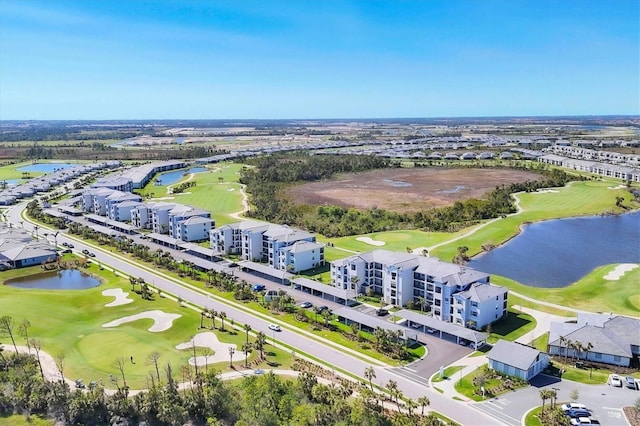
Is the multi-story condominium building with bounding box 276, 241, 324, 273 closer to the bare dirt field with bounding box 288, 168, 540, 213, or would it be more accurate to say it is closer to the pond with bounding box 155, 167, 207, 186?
the bare dirt field with bounding box 288, 168, 540, 213

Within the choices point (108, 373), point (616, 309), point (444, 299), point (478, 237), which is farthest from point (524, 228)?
point (108, 373)

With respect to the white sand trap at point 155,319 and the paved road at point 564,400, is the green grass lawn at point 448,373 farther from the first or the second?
the white sand trap at point 155,319

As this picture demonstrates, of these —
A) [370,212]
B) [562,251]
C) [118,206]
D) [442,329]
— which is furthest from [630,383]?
[118,206]

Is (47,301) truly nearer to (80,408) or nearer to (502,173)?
(80,408)

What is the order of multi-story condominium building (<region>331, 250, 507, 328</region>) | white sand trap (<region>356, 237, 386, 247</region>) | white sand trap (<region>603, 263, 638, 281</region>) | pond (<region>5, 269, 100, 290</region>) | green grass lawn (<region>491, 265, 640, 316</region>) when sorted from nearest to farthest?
multi-story condominium building (<region>331, 250, 507, 328</region>) < green grass lawn (<region>491, 265, 640, 316</region>) < white sand trap (<region>603, 263, 638, 281</region>) < pond (<region>5, 269, 100, 290</region>) < white sand trap (<region>356, 237, 386, 247</region>)

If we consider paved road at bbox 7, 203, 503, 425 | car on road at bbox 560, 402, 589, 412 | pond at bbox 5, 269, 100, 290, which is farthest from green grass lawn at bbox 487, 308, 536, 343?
pond at bbox 5, 269, 100, 290

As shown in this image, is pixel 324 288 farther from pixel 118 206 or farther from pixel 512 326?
pixel 118 206

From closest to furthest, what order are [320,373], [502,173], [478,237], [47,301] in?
1. [320,373]
2. [47,301]
3. [478,237]
4. [502,173]

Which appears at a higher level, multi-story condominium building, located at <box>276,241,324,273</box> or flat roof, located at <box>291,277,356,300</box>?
multi-story condominium building, located at <box>276,241,324,273</box>
